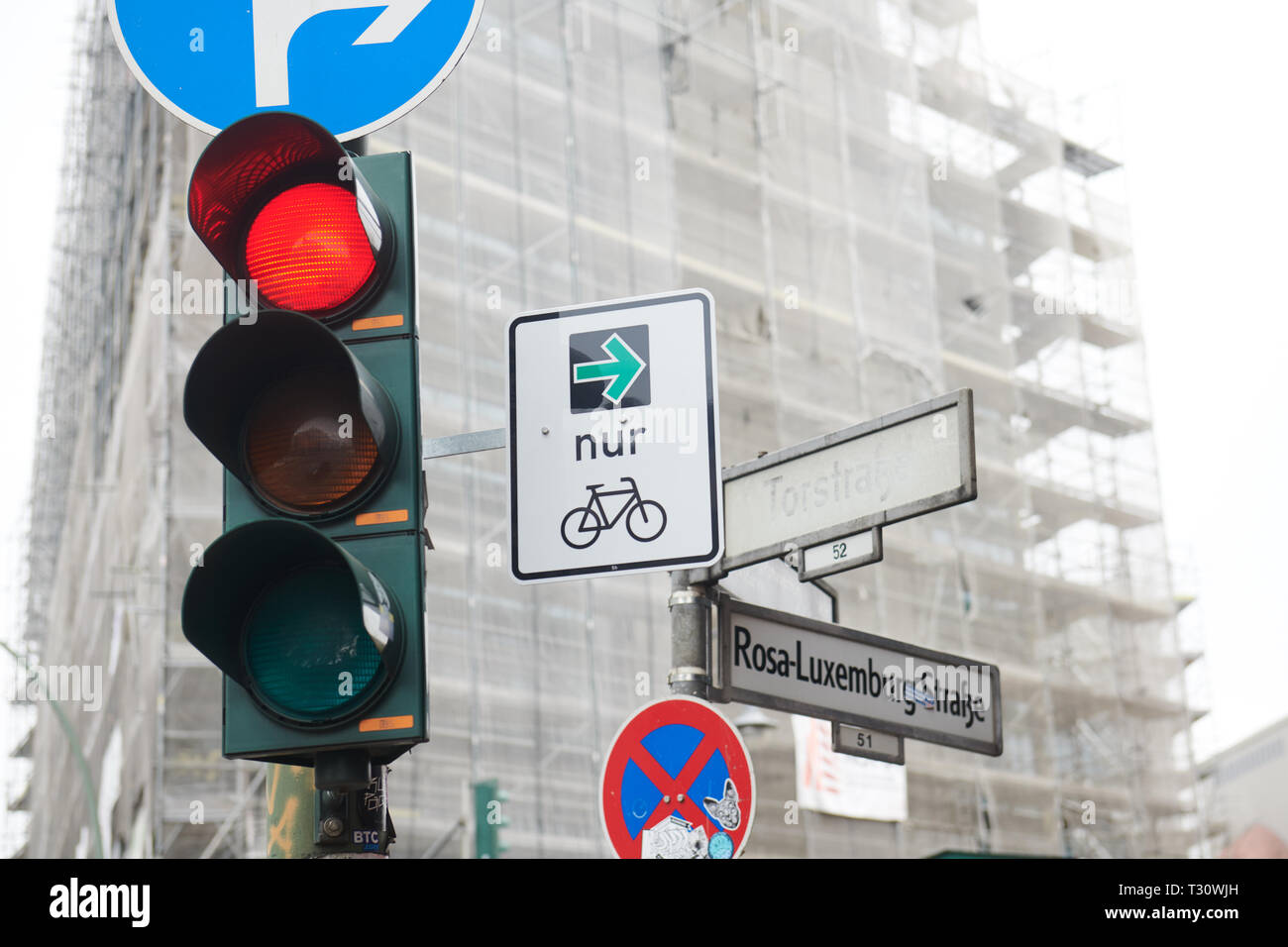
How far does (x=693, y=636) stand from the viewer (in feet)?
13.8

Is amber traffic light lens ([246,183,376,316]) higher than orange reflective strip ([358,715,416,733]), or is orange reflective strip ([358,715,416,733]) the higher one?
amber traffic light lens ([246,183,376,316])

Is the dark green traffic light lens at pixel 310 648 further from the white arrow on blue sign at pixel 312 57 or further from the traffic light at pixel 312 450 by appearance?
the white arrow on blue sign at pixel 312 57

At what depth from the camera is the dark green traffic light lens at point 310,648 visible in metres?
2.04

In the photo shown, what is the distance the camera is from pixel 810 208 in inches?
757

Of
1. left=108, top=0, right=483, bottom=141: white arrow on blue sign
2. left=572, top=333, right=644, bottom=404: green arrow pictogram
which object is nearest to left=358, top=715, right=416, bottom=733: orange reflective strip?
left=572, top=333, right=644, bottom=404: green arrow pictogram

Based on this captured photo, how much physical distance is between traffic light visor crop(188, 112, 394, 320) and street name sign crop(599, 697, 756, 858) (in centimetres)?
249

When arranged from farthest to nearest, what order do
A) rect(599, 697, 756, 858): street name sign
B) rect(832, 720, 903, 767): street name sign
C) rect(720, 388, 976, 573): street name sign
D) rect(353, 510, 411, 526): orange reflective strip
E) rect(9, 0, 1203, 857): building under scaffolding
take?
rect(9, 0, 1203, 857): building under scaffolding, rect(599, 697, 756, 858): street name sign, rect(832, 720, 903, 767): street name sign, rect(720, 388, 976, 573): street name sign, rect(353, 510, 411, 526): orange reflective strip

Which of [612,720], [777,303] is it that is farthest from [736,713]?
[777,303]

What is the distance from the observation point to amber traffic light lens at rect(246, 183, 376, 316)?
7.44 feet

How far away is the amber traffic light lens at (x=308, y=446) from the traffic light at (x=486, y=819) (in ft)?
31.8

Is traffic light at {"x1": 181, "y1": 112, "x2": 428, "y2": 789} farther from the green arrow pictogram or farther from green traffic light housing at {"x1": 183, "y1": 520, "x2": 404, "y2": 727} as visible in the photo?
the green arrow pictogram

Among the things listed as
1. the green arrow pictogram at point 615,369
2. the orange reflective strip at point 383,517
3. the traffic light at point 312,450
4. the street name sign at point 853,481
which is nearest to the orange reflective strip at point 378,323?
the traffic light at point 312,450

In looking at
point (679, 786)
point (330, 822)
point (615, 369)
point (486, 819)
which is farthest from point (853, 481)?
point (486, 819)

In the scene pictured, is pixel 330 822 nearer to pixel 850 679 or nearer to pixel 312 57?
pixel 312 57
